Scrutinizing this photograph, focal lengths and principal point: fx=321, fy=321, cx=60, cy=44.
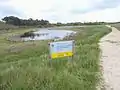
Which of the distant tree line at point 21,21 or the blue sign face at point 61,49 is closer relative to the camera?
the blue sign face at point 61,49

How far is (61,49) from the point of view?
36.1 feet

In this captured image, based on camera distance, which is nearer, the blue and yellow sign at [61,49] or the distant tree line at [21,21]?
the blue and yellow sign at [61,49]

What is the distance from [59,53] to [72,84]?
293 centimetres

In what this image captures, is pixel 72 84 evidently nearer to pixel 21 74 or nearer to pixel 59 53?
pixel 21 74

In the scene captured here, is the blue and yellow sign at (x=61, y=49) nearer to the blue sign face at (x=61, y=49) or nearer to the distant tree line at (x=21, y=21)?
the blue sign face at (x=61, y=49)

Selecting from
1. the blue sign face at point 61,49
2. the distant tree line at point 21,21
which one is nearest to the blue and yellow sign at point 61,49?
the blue sign face at point 61,49

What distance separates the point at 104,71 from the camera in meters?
11.5

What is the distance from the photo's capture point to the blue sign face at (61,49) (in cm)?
1090

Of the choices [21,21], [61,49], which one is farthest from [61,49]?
[21,21]

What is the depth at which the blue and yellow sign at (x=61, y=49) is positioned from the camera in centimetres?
1090

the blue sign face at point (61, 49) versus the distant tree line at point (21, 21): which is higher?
the blue sign face at point (61, 49)

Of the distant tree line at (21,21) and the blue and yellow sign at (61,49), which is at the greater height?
the blue and yellow sign at (61,49)

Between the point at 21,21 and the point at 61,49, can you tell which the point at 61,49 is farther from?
the point at 21,21

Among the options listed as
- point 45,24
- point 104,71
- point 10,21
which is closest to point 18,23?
point 10,21
